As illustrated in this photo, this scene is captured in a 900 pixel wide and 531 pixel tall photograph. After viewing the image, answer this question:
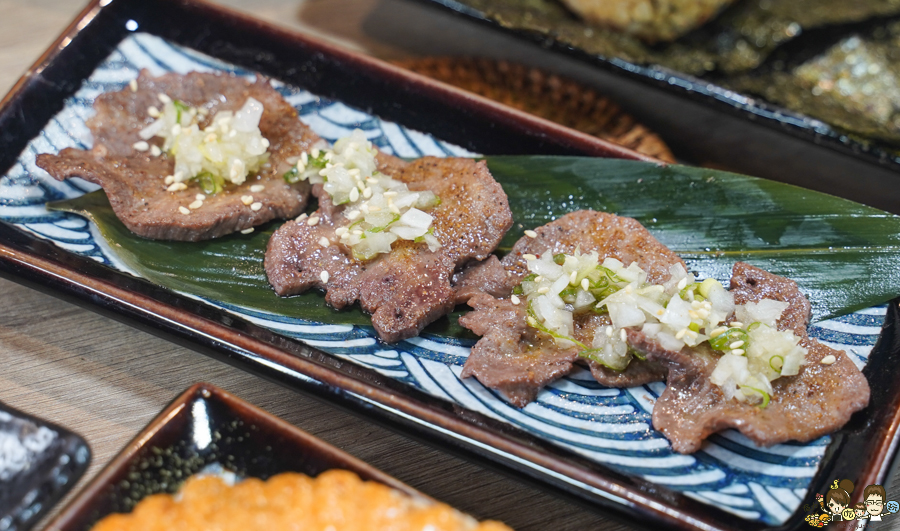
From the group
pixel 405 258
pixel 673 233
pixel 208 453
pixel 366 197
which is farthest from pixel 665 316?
pixel 208 453

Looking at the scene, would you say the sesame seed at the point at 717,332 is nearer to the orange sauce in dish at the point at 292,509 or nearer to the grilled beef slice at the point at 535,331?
the grilled beef slice at the point at 535,331

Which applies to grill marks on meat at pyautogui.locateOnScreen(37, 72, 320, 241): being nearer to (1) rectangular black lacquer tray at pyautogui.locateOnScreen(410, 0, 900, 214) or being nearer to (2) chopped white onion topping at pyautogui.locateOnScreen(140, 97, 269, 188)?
(2) chopped white onion topping at pyautogui.locateOnScreen(140, 97, 269, 188)

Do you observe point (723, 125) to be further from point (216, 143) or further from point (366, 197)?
point (216, 143)

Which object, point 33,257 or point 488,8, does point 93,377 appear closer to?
point 33,257

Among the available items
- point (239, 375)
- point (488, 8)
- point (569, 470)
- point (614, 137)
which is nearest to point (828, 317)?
point (569, 470)

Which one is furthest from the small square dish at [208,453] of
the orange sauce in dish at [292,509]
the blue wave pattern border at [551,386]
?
the blue wave pattern border at [551,386]

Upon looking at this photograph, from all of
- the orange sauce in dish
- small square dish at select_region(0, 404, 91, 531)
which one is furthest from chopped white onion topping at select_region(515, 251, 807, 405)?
small square dish at select_region(0, 404, 91, 531)

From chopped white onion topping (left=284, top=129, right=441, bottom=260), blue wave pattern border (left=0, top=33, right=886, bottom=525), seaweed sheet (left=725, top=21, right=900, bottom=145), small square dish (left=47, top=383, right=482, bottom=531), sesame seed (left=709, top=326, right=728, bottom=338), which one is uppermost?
seaweed sheet (left=725, top=21, right=900, bottom=145)
